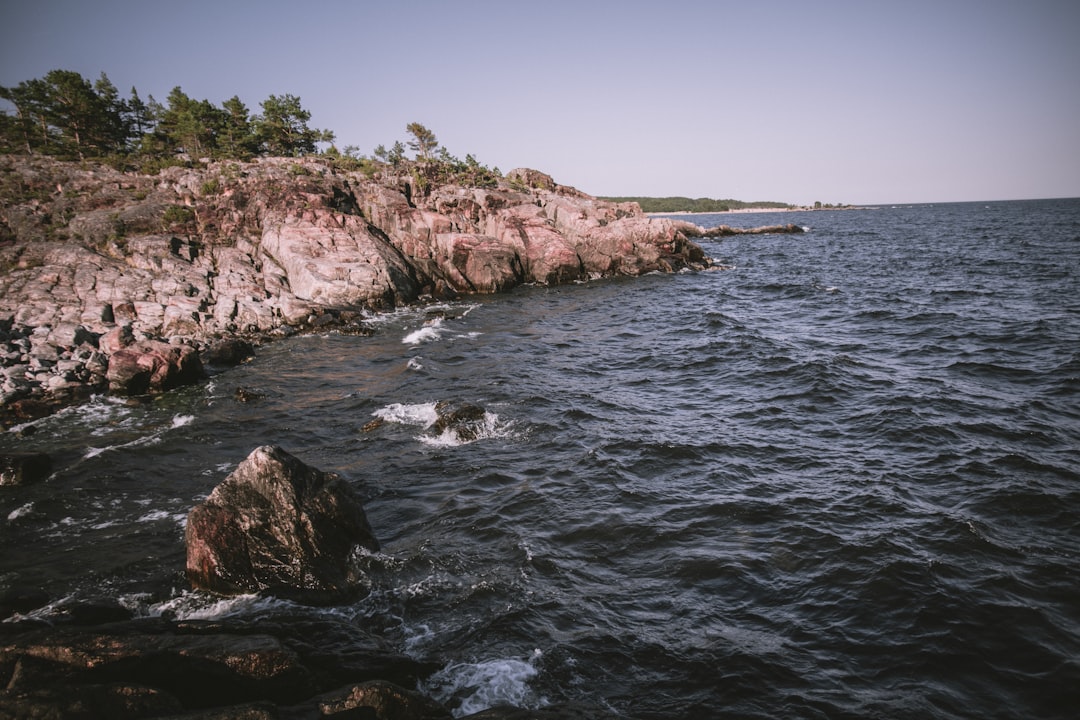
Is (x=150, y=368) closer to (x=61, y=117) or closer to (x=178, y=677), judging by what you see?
(x=178, y=677)

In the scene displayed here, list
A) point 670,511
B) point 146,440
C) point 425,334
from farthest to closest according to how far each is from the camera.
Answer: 1. point 425,334
2. point 146,440
3. point 670,511

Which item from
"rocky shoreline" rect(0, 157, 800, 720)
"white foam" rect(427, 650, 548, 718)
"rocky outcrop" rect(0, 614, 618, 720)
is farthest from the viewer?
"white foam" rect(427, 650, 548, 718)

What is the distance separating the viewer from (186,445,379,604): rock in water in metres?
11.5

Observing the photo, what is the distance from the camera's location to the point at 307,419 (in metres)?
21.8

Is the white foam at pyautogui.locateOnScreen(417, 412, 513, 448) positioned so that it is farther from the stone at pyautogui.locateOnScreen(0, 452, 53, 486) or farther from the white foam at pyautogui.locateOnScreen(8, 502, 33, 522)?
the stone at pyautogui.locateOnScreen(0, 452, 53, 486)

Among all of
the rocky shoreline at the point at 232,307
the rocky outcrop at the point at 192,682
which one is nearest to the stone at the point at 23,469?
the rocky shoreline at the point at 232,307

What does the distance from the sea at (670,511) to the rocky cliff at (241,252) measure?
8942 millimetres

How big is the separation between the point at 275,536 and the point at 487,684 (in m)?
6.44

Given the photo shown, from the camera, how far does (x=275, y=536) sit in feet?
39.4

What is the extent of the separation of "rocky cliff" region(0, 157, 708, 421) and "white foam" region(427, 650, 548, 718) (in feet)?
84.2

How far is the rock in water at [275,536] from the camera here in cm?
1152

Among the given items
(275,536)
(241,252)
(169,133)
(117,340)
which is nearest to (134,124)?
(169,133)

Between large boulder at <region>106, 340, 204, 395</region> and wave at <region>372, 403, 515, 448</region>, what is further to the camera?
large boulder at <region>106, 340, 204, 395</region>

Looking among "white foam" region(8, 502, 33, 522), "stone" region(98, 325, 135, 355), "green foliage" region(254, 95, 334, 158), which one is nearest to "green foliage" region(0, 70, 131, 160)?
"green foliage" region(254, 95, 334, 158)
